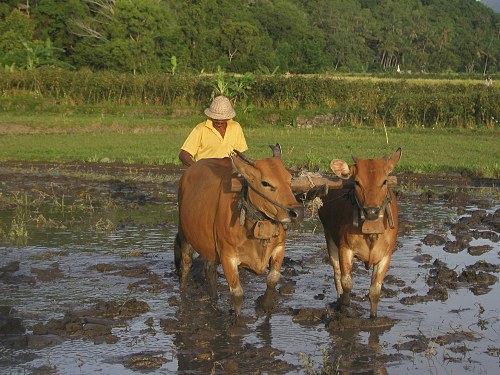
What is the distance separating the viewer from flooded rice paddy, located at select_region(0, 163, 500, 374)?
280 inches

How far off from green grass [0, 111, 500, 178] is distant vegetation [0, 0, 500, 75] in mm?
10149

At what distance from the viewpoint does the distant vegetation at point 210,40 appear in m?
53.0

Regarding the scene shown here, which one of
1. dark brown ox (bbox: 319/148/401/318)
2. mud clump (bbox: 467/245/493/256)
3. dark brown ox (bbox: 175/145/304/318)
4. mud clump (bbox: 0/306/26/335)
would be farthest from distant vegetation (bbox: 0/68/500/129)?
mud clump (bbox: 0/306/26/335)

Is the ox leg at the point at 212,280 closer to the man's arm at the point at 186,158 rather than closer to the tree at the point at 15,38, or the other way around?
the man's arm at the point at 186,158

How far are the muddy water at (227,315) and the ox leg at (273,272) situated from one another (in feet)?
0.64

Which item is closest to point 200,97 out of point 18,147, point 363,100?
point 363,100

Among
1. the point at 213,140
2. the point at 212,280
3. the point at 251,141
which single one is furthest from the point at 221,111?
the point at 251,141

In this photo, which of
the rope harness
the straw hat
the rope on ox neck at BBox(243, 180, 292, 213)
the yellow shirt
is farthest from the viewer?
the yellow shirt

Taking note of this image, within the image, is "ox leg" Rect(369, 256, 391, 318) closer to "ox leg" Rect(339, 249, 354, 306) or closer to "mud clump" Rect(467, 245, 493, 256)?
"ox leg" Rect(339, 249, 354, 306)

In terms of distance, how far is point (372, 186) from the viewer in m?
7.54

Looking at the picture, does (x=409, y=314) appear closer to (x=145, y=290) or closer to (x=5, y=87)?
(x=145, y=290)

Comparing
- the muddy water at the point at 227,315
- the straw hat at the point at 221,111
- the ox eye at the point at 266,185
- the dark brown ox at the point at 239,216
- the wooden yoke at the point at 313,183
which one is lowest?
the muddy water at the point at 227,315

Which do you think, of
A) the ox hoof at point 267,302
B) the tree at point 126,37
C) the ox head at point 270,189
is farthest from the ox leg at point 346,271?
the tree at point 126,37

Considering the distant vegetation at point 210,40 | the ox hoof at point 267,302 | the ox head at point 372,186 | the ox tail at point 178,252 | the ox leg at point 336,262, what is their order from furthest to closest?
the distant vegetation at point 210,40
the ox tail at point 178,252
the ox leg at point 336,262
the ox hoof at point 267,302
the ox head at point 372,186
